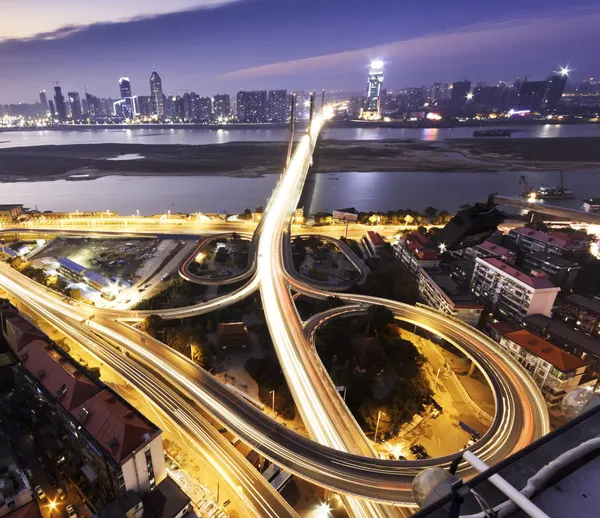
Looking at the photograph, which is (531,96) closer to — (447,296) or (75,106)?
(447,296)

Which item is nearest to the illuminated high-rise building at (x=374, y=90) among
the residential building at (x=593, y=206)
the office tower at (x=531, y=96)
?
the office tower at (x=531, y=96)

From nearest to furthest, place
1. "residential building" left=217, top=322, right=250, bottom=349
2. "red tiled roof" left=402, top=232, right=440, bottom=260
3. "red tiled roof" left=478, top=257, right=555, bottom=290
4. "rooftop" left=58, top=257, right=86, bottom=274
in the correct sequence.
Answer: "residential building" left=217, top=322, right=250, bottom=349 < "red tiled roof" left=478, top=257, right=555, bottom=290 < "red tiled roof" left=402, top=232, right=440, bottom=260 < "rooftop" left=58, top=257, right=86, bottom=274

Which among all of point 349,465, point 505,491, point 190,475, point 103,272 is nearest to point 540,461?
point 505,491

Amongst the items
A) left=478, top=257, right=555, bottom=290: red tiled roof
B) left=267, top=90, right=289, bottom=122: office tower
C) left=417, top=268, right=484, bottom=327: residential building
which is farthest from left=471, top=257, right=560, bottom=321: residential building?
left=267, top=90, right=289, bottom=122: office tower

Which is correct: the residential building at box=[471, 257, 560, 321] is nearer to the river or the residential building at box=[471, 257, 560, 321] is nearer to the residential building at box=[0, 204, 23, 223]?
the river

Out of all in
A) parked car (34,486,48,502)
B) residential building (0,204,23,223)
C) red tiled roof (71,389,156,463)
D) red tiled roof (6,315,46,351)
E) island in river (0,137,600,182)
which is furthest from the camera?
island in river (0,137,600,182)

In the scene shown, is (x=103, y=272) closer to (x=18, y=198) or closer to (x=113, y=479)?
(x=113, y=479)

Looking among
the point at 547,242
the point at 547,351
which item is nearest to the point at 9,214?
the point at 547,351

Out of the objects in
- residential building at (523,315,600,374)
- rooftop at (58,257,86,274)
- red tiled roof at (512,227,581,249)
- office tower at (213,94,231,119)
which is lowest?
rooftop at (58,257,86,274)
